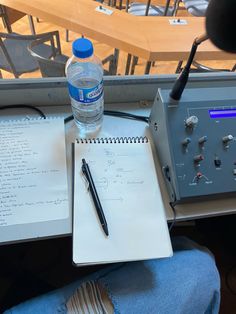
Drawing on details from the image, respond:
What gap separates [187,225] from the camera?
4.28 ft

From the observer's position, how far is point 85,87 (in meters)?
0.74

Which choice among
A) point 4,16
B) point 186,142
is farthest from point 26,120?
point 4,16

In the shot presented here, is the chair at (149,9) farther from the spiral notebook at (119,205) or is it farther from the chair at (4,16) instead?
the spiral notebook at (119,205)

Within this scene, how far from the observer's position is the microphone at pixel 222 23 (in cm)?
34

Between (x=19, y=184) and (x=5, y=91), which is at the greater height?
(x=5, y=91)

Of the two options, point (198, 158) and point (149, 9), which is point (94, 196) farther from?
point (149, 9)

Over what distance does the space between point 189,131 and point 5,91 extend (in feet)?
1.71

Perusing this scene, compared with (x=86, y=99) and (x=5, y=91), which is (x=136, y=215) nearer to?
(x=86, y=99)

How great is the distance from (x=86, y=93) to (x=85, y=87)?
66 millimetres

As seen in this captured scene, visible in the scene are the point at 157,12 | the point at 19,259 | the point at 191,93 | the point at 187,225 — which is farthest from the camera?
the point at 157,12

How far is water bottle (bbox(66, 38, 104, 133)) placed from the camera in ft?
2.08

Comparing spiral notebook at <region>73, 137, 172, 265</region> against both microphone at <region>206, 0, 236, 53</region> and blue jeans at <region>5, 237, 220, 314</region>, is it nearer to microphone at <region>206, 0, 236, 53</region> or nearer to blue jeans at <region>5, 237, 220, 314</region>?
blue jeans at <region>5, 237, 220, 314</region>

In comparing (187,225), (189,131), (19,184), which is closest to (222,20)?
(189,131)

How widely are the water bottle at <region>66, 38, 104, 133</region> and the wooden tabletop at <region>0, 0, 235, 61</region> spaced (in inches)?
41.2
